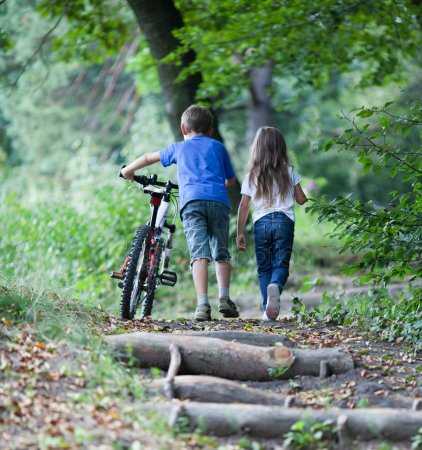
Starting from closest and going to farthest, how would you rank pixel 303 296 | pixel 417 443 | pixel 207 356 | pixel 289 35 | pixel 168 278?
pixel 417 443 < pixel 207 356 < pixel 168 278 < pixel 303 296 < pixel 289 35

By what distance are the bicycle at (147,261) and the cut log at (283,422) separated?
2792 mm

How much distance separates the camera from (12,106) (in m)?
27.2

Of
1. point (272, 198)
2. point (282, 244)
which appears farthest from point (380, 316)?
point (272, 198)

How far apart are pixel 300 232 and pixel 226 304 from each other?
37.3ft

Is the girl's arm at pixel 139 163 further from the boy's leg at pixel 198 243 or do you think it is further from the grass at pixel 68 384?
the grass at pixel 68 384

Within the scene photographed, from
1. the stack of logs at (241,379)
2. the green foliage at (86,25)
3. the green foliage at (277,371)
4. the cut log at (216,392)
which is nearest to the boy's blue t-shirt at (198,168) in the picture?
the stack of logs at (241,379)

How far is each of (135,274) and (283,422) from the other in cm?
308

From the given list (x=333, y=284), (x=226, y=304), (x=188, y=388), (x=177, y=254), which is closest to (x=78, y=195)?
(x=177, y=254)

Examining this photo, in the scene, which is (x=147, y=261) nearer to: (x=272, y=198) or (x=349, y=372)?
(x=272, y=198)

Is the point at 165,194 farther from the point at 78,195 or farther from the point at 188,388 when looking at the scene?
the point at 78,195

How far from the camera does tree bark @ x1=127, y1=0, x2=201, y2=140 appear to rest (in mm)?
12438

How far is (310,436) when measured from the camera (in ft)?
16.4

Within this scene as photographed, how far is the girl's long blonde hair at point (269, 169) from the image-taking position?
8.36 metres

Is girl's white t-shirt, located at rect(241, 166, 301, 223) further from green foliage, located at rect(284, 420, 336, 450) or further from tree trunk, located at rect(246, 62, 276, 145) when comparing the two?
tree trunk, located at rect(246, 62, 276, 145)
